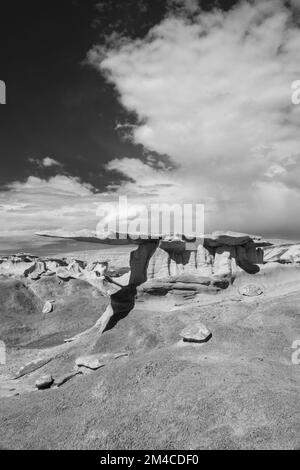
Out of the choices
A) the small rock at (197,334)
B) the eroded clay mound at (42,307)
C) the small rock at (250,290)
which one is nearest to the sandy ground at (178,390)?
the small rock at (197,334)

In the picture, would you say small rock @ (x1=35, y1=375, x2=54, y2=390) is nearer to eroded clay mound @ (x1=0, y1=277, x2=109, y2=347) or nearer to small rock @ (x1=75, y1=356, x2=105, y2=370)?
small rock @ (x1=75, y1=356, x2=105, y2=370)

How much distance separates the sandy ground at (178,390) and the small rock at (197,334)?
0.35 meters

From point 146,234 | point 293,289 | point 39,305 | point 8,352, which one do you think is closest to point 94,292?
point 39,305

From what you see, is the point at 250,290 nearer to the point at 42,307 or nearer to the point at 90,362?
the point at 90,362

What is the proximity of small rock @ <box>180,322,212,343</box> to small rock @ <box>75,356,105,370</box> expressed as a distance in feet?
16.7

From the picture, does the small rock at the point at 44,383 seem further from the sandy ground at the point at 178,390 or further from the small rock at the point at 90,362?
the small rock at the point at 90,362

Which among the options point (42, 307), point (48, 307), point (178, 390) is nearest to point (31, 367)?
point (178, 390)

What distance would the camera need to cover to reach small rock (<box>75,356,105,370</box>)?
20.5m

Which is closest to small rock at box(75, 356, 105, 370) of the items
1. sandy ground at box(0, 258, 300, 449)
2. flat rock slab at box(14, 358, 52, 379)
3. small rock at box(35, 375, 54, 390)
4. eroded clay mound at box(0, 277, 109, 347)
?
sandy ground at box(0, 258, 300, 449)

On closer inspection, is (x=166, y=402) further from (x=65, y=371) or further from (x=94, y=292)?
(x=94, y=292)

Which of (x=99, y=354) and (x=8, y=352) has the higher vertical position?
(x=99, y=354)

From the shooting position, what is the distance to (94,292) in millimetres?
52062

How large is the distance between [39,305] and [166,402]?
38.2 m

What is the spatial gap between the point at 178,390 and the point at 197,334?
19.6 feet
